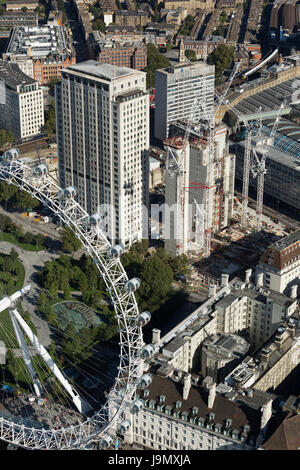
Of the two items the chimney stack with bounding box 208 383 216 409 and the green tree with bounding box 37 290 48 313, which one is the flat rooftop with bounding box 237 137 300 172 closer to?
the green tree with bounding box 37 290 48 313

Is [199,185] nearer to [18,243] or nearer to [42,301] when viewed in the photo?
[18,243]

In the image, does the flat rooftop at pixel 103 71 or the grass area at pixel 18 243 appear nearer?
the flat rooftop at pixel 103 71

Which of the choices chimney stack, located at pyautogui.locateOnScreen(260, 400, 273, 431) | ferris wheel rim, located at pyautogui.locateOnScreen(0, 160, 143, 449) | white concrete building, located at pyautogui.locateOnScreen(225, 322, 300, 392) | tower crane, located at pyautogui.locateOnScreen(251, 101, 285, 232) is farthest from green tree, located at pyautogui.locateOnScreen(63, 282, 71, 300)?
chimney stack, located at pyautogui.locateOnScreen(260, 400, 273, 431)

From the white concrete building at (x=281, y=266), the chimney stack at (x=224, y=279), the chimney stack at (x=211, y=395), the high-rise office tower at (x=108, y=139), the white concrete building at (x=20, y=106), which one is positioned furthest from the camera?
the white concrete building at (x=20, y=106)

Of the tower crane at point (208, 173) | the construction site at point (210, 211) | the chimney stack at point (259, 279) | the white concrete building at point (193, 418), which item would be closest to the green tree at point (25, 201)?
the construction site at point (210, 211)

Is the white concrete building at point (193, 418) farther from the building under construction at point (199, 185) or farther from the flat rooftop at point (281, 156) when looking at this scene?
the flat rooftop at point (281, 156)

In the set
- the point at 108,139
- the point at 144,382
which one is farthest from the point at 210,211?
the point at 144,382
